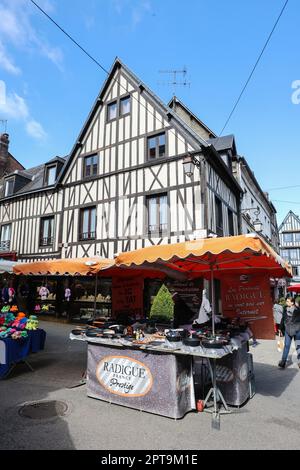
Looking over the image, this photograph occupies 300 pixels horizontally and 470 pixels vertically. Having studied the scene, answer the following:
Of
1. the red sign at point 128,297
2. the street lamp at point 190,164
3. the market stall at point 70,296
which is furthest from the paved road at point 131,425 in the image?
the street lamp at point 190,164

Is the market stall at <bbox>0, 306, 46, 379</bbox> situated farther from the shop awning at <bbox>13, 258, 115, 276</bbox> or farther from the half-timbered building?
the half-timbered building

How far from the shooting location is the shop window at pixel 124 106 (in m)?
13.0

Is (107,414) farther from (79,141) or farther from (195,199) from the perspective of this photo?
(79,141)

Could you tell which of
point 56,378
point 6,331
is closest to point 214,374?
point 56,378

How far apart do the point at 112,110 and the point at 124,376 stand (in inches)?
484

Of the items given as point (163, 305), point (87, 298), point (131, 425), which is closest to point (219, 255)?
point (131, 425)

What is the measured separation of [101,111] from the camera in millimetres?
13812

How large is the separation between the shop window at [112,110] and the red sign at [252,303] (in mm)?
10641

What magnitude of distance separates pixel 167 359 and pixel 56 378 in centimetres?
255

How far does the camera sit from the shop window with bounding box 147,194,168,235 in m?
11.0

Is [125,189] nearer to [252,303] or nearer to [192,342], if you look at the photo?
[252,303]

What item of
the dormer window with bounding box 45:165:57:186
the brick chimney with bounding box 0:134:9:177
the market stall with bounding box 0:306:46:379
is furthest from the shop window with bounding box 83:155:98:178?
the brick chimney with bounding box 0:134:9:177

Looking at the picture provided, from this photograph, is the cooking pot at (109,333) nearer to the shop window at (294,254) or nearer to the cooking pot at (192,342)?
the cooking pot at (192,342)

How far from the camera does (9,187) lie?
17281 mm
